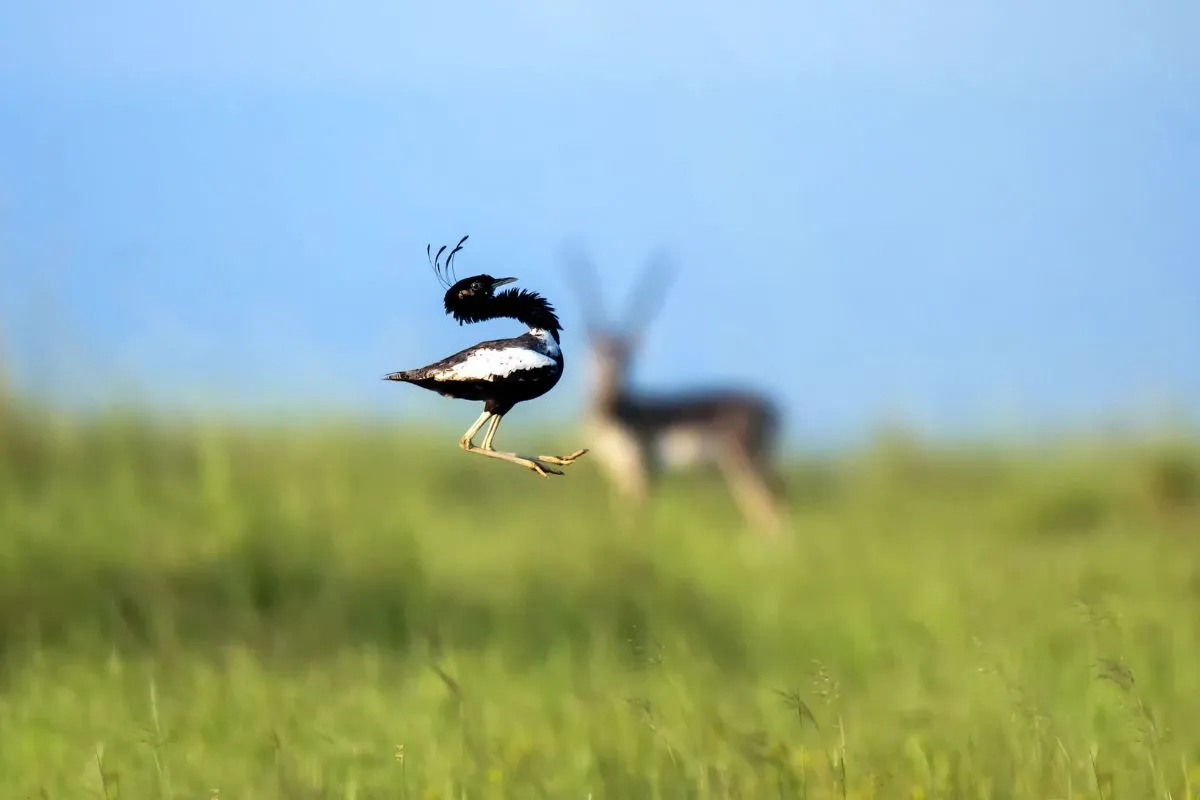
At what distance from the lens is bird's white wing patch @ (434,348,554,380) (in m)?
1.29

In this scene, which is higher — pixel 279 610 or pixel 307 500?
pixel 307 500

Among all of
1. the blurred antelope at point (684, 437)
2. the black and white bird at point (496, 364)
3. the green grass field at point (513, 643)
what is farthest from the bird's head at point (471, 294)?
the blurred antelope at point (684, 437)

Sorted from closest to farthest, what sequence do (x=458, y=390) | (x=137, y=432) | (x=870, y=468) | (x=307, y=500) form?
1. (x=458, y=390)
2. (x=307, y=500)
3. (x=137, y=432)
4. (x=870, y=468)

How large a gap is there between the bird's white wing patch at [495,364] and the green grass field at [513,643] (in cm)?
210

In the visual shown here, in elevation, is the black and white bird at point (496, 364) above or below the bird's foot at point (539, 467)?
above

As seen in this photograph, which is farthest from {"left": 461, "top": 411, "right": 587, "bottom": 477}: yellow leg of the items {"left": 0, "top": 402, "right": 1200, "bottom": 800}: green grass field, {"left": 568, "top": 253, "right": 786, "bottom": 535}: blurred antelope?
{"left": 568, "top": 253, "right": 786, "bottom": 535}: blurred antelope

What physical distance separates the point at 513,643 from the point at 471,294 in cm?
681

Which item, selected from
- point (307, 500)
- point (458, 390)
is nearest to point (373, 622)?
point (307, 500)

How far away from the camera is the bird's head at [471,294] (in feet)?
4.31

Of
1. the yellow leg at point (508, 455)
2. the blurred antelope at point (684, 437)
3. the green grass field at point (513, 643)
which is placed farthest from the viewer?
the blurred antelope at point (684, 437)

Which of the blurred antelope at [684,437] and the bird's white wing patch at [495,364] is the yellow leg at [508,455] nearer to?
the bird's white wing patch at [495,364]

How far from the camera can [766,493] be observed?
1498 cm

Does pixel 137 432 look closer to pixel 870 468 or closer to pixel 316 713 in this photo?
pixel 316 713

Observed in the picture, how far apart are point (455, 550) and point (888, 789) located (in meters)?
5.04
